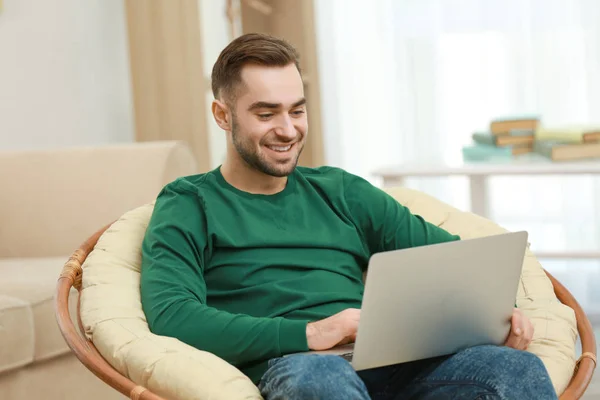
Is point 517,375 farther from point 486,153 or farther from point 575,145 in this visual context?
point 486,153

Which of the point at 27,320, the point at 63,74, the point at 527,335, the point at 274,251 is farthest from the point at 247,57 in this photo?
the point at 63,74

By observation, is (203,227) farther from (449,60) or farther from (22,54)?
(449,60)

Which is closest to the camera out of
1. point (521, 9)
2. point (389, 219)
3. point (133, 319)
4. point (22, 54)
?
point (133, 319)

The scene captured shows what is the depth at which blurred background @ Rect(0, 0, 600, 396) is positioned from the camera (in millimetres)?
3853

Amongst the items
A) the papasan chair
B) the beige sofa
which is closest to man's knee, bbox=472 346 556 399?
the papasan chair

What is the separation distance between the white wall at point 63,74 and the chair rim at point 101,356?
1882 millimetres

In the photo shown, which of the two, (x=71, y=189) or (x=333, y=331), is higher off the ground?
(x=71, y=189)

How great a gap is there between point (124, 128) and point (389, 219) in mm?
2475

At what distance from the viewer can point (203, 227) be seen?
5.88 ft

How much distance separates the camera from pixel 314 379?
1.41 metres

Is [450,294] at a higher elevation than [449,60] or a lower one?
lower

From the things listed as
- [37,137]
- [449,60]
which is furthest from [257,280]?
[449,60]

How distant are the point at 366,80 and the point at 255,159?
126 inches

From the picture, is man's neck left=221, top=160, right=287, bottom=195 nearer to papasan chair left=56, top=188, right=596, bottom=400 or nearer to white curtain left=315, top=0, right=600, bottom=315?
papasan chair left=56, top=188, right=596, bottom=400
